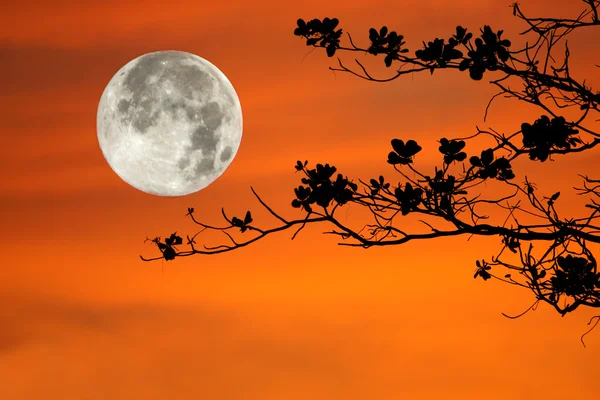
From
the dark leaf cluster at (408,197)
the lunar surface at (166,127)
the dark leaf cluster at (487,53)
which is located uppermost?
the lunar surface at (166,127)

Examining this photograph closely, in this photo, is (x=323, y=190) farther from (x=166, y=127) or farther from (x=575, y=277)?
(x=166, y=127)

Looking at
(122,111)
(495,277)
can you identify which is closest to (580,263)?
(495,277)

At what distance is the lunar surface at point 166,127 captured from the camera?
1309 centimetres

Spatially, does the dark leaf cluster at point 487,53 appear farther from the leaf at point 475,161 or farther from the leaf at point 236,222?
the leaf at point 236,222

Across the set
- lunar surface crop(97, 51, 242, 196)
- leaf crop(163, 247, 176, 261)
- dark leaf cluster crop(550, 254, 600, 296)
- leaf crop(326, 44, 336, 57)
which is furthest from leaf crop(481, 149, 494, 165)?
lunar surface crop(97, 51, 242, 196)

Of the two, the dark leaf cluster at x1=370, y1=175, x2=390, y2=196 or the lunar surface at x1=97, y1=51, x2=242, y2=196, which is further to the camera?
the lunar surface at x1=97, y1=51, x2=242, y2=196

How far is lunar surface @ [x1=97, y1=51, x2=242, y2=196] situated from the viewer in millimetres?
13094

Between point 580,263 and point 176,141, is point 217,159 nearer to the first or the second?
point 176,141

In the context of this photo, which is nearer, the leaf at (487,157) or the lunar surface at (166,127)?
the leaf at (487,157)

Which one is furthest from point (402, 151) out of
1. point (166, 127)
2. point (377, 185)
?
point (166, 127)

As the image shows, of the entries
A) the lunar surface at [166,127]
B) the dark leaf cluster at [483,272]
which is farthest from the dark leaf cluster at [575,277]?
the lunar surface at [166,127]

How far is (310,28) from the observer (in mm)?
6746

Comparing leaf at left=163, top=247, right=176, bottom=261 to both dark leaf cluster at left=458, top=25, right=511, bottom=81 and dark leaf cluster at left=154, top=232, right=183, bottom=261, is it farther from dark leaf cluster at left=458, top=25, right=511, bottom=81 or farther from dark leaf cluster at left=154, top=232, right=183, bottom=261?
dark leaf cluster at left=458, top=25, right=511, bottom=81

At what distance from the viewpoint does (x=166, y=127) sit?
13086 mm
